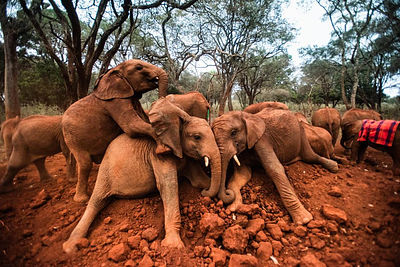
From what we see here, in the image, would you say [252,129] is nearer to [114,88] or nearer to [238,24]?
[114,88]

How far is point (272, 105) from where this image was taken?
4.20m

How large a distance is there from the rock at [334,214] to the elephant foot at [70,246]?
2.78 metres

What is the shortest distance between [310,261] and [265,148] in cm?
137

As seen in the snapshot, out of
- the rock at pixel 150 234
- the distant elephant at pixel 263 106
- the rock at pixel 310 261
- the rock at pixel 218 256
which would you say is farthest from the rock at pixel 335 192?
the rock at pixel 150 234

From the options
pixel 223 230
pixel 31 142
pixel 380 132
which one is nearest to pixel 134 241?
pixel 223 230

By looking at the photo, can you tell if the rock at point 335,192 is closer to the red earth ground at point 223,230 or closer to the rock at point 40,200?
the red earth ground at point 223,230

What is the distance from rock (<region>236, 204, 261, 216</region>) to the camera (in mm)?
2236

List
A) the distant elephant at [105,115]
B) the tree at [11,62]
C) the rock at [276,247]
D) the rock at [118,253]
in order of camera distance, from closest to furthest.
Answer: the rock at [118,253]
the rock at [276,247]
the distant elephant at [105,115]
the tree at [11,62]

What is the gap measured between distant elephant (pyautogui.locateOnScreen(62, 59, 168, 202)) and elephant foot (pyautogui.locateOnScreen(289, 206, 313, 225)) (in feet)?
6.88

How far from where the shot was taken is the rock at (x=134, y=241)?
6.26 ft

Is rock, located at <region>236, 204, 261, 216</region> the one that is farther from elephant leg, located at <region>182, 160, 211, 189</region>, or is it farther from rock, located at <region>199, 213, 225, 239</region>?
elephant leg, located at <region>182, 160, 211, 189</region>

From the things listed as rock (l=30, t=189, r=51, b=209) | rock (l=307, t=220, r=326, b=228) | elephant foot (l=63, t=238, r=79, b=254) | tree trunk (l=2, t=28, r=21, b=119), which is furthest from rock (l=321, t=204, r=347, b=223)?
tree trunk (l=2, t=28, r=21, b=119)

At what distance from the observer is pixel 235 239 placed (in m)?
1.90

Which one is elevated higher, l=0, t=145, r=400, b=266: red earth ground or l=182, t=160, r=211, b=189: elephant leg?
l=182, t=160, r=211, b=189: elephant leg
